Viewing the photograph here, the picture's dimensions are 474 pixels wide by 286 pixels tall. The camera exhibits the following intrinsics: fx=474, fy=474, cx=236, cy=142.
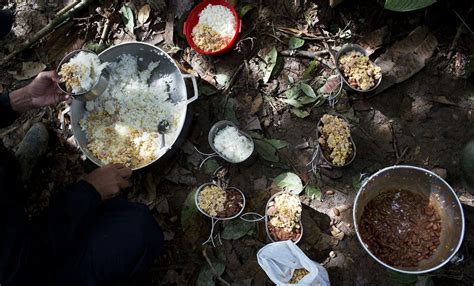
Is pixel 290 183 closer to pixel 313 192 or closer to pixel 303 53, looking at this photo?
pixel 313 192

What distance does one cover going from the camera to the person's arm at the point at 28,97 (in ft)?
8.40

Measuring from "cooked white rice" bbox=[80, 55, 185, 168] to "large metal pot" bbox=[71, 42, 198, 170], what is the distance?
0.09 feet

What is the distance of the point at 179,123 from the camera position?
9.20 ft

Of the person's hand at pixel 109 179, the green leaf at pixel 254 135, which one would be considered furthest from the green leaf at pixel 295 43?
the person's hand at pixel 109 179

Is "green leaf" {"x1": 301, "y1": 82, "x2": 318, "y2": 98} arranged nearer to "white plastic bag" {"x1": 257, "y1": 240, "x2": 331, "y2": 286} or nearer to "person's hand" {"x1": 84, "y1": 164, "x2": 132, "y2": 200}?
"white plastic bag" {"x1": 257, "y1": 240, "x2": 331, "y2": 286}

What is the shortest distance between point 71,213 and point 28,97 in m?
0.72

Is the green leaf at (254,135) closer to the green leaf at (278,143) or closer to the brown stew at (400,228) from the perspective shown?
the green leaf at (278,143)

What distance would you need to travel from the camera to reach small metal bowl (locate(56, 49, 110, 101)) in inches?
103

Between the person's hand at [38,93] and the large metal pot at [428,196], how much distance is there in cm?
176

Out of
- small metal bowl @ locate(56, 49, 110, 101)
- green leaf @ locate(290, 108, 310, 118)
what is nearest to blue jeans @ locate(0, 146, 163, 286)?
small metal bowl @ locate(56, 49, 110, 101)

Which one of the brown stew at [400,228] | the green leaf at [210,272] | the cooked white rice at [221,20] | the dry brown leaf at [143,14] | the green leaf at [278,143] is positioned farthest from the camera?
the dry brown leaf at [143,14]

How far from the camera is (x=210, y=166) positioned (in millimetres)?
2900

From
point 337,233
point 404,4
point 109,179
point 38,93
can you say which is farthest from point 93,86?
point 404,4

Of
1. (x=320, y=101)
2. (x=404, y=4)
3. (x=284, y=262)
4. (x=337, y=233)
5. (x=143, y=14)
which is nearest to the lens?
(x=404, y=4)
